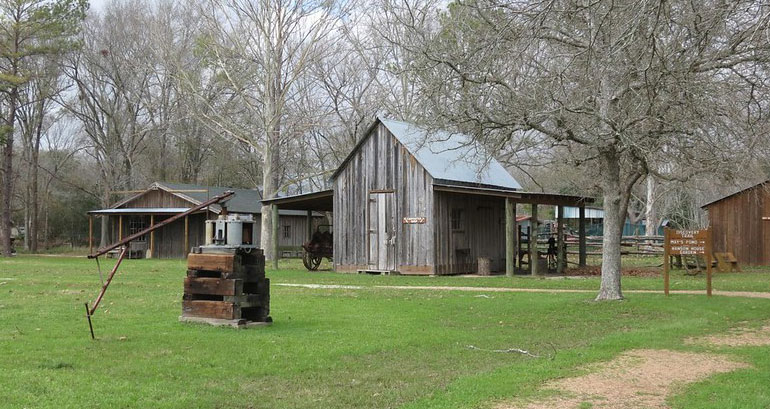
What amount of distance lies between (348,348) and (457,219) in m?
17.1

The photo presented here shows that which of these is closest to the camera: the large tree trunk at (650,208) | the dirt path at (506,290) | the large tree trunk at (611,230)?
the large tree trunk at (611,230)

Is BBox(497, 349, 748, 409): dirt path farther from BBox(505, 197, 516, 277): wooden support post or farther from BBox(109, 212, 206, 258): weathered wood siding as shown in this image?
BBox(109, 212, 206, 258): weathered wood siding

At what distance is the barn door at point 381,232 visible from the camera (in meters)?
26.3

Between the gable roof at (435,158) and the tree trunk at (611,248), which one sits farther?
the gable roof at (435,158)

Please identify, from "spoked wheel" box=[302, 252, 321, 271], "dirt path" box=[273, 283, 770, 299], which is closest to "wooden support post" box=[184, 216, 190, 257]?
"spoked wheel" box=[302, 252, 321, 271]

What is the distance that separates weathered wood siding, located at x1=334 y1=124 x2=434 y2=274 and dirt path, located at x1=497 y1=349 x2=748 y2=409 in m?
15.8

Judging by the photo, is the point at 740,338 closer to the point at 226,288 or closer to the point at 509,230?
the point at 226,288

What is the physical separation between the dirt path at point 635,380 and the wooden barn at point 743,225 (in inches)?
862

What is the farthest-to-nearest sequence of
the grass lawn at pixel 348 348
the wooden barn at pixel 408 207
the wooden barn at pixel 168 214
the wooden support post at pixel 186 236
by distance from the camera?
the wooden barn at pixel 168 214
the wooden support post at pixel 186 236
the wooden barn at pixel 408 207
the grass lawn at pixel 348 348

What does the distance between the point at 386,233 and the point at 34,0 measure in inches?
1021

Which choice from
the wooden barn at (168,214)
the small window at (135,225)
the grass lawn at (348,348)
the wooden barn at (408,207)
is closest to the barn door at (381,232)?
the wooden barn at (408,207)

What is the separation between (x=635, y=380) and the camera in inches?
318

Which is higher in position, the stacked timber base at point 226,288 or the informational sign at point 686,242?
the informational sign at point 686,242

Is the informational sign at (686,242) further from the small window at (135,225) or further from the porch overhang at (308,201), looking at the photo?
the small window at (135,225)
